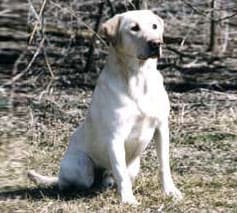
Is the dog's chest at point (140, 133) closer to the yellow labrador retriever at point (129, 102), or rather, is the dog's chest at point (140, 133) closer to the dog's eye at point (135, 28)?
the yellow labrador retriever at point (129, 102)

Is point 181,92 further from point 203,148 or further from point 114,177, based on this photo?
point 114,177

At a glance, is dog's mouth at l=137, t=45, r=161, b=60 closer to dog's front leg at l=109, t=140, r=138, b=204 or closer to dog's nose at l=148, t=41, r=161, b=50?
dog's nose at l=148, t=41, r=161, b=50

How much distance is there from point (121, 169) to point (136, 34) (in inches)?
33.0

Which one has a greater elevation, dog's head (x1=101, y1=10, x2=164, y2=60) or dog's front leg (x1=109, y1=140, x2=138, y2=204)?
dog's head (x1=101, y1=10, x2=164, y2=60)

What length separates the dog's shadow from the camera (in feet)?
18.9

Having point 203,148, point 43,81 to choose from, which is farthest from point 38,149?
point 43,81

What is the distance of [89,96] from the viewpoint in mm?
9422

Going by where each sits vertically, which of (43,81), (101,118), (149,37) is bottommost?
(43,81)

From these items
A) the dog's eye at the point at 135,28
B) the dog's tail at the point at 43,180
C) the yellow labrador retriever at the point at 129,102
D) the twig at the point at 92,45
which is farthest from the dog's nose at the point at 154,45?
the twig at the point at 92,45

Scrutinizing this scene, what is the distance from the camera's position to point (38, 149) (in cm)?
732

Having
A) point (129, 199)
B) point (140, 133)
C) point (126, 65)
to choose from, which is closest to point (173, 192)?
point (129, 199)

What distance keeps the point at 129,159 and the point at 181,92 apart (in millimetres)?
3955

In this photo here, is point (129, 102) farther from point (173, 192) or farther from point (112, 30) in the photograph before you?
point (173, 192)

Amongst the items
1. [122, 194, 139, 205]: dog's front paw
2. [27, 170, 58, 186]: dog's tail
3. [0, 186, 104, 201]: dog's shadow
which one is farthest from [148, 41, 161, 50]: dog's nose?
[27, 170, 58, 186]: dog's tail
